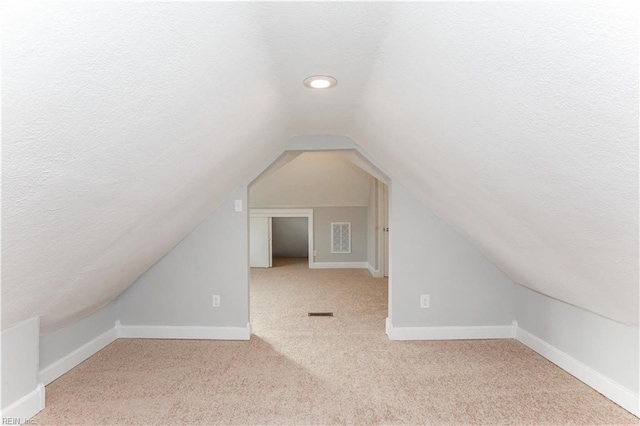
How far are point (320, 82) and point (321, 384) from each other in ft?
6.30

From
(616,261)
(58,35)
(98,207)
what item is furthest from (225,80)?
(616,261)

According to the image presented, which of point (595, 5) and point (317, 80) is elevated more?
point (317, 80)

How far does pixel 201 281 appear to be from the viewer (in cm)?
333

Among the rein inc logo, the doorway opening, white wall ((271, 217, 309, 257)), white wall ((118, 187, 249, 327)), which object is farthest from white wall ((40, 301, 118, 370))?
white wall ((271, 217, 309, 257))

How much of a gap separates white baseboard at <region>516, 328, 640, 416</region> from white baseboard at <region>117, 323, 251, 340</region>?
96.5 inches

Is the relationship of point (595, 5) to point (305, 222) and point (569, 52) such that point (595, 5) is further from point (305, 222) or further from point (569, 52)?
point (305, 222)

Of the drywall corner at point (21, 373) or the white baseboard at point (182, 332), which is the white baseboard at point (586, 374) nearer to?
the white baseboard at point (182, 332)

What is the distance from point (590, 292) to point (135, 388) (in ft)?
9.48

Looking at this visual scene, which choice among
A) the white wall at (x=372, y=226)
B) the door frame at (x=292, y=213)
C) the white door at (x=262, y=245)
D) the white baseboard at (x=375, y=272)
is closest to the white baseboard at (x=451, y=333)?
the white baseboard at (x=375, y=272)

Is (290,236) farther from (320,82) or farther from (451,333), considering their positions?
(320,82)

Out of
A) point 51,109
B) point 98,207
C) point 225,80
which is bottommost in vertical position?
point 98,207

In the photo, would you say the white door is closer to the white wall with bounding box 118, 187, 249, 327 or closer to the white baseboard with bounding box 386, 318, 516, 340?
the white wall with bounding box 118, 187, 249, 327

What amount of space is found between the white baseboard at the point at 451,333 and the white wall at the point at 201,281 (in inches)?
55.5

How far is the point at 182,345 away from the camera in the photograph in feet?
10.3
